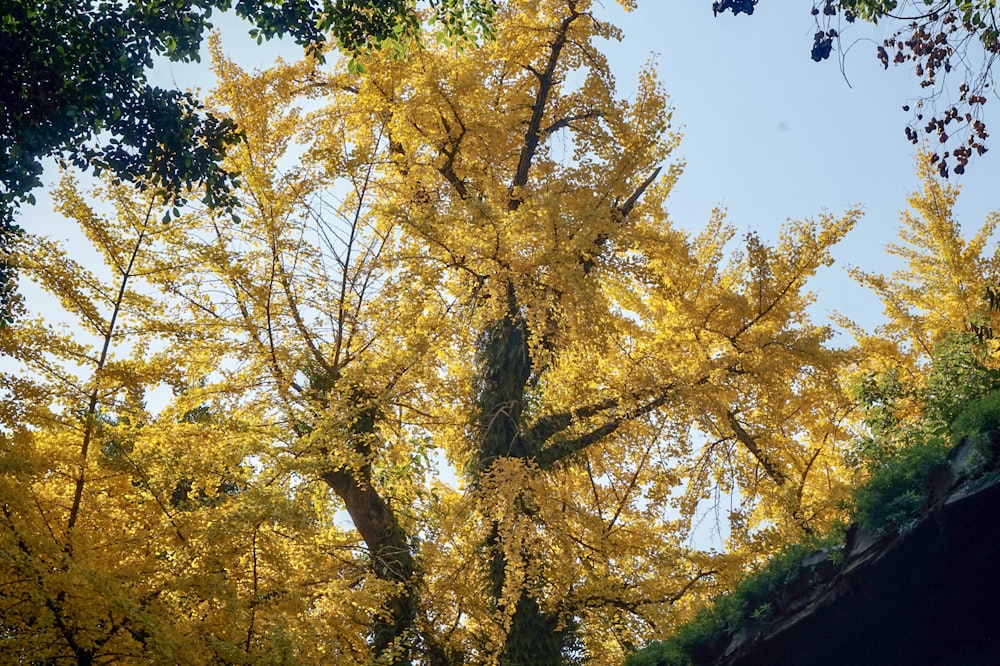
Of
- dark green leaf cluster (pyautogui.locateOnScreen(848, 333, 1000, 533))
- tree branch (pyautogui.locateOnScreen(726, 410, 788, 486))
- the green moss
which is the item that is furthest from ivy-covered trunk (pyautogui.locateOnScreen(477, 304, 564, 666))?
dark green leaf cluster (pyautogui.locateOnScreen(848, 333, 1000, 533))

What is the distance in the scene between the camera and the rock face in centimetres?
473

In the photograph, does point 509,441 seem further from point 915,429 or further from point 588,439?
point 915,429

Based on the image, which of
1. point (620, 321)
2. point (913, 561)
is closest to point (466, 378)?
point (620, 321)

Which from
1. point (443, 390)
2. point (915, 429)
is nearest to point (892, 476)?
point (915, 429)

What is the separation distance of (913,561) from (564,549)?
516cm

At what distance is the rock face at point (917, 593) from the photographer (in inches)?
186

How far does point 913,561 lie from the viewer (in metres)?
4.89

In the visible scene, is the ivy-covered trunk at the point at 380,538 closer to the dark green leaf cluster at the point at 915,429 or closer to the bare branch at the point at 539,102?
the bare branch at the point at 539,102

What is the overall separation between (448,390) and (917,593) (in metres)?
5.74

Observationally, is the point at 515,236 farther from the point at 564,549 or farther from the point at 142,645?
the point at 142,645

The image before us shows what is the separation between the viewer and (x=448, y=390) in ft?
32.4

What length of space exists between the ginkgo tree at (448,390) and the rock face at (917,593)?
143 inches

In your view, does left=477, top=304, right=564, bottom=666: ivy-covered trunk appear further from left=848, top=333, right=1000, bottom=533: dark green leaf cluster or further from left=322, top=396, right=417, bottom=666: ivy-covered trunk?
left=848, top=333, right=1000, bottom=533: dark green leaf cluster

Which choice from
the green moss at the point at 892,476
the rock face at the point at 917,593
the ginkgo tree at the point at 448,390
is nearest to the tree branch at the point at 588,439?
the ginkgo tree at the point at 448,390
